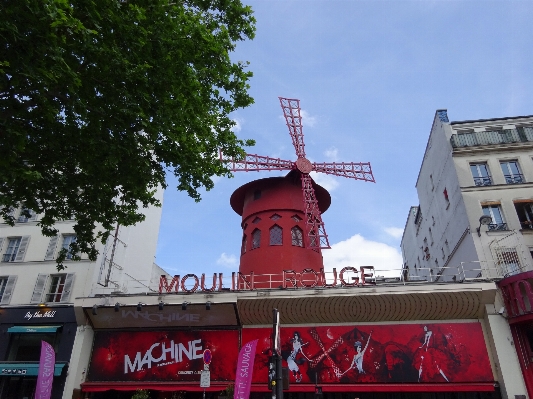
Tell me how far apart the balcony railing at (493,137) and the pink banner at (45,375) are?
54.6 feet

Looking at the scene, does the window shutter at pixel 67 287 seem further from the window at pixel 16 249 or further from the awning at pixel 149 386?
the awning at pixel 149 386

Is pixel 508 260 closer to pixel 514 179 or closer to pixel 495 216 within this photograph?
pixel 495 216

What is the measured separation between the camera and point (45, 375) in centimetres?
1369

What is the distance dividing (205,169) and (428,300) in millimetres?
8599

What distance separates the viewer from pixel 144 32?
8.48 meters

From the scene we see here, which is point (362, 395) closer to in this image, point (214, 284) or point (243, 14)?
point (214, 284)

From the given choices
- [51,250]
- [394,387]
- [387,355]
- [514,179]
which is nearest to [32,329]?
[51,250]

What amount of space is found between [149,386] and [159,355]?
1040 millimetres

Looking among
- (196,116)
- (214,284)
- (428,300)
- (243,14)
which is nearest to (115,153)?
(196,116)

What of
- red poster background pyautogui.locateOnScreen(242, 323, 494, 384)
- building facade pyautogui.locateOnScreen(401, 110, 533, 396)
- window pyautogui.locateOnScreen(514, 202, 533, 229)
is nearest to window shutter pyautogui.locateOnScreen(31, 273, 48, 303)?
red poster background pyautogui.locateOnScreen(242, 323, 494, 384)

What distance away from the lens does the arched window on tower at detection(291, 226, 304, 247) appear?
18.3m

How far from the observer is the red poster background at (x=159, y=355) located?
1484cm

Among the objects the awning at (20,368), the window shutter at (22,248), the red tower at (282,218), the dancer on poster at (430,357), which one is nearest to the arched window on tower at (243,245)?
the red tower at (282,218)

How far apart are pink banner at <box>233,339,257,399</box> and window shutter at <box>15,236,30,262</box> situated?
1117cm
